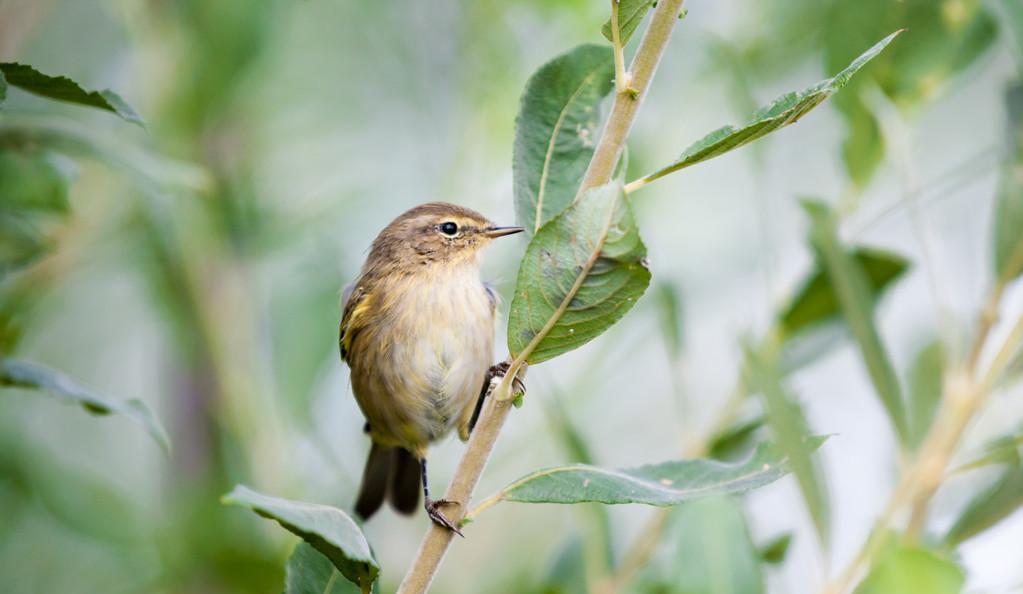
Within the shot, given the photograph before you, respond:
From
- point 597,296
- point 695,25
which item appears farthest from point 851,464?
point 597,296

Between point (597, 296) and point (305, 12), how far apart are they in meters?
2.98

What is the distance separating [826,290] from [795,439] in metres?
0.68

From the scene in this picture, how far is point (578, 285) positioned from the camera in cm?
137

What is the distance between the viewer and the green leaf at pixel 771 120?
1.29 metres

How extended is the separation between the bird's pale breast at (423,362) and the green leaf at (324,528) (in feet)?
4.59

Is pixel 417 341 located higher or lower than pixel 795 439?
higher

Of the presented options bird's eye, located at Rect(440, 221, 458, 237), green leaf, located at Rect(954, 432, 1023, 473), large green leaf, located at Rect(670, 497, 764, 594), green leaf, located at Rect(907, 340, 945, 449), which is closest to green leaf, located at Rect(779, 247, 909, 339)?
green leaf, located at Rect(907, 340, 945, 449)

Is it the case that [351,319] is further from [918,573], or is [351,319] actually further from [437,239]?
[918,573]

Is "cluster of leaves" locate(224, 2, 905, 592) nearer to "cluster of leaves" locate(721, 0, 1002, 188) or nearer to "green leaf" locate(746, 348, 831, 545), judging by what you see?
"green leaf" locate(746, 348, 831, 545)

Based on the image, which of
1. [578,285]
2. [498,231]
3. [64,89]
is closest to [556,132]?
[578,285]

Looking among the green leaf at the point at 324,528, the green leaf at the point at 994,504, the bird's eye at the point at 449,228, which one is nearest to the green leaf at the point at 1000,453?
the green leaf at the point at 994,504

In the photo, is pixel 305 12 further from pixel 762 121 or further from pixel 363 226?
pixel 762 121

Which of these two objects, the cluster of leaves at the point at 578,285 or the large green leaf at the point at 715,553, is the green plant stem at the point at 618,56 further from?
the large green leaf at the point at 715,553

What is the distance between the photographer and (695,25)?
3.17 metres
